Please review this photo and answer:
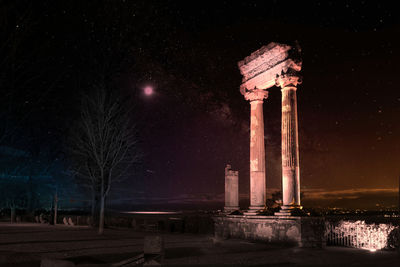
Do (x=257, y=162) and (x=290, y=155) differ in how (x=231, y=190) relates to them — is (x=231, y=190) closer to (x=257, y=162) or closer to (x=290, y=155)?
(x=257, y=162)

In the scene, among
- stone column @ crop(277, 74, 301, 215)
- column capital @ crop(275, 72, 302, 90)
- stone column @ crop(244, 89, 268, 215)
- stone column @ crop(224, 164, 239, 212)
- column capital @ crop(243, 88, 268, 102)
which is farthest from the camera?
stone column @ crop(224, 164, 239, 212)

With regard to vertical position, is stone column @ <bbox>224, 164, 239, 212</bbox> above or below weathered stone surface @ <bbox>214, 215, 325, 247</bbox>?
above

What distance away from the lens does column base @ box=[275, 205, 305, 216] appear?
69.2ft

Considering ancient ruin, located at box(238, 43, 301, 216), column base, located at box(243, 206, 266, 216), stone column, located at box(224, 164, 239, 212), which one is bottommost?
column base, located at box(243, 206, 266, 216)

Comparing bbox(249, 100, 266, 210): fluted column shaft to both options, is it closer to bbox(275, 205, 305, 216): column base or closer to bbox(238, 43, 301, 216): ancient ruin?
bbox(238, 43, 301, 216): ancient ruin

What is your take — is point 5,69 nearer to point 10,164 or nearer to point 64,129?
point 64,129

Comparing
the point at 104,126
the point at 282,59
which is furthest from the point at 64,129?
the point at 282,59

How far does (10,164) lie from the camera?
150ft

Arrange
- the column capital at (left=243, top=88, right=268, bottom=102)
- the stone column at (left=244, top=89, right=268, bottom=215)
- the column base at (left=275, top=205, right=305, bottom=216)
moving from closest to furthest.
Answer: the column base at (left=275, top=205, right=305, bottom=216), the stone column at (left=244, top=89, right=268, bottom=215), the column capital at (left=243, top=88, right=268, bottom=102)

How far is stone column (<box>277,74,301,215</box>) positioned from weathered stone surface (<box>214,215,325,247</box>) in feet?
2.78

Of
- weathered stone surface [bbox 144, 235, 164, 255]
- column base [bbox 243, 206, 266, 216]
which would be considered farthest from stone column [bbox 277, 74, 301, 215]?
weathered stone surface [bbox 144, 235, 164, 255]

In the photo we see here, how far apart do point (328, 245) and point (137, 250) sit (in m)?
11.4

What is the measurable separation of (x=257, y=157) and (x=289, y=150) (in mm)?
3604

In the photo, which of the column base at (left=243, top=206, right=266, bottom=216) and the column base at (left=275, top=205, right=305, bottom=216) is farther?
the column base at (left=243, top=206, right=266, bottom=216)
